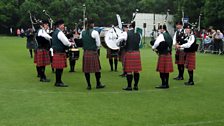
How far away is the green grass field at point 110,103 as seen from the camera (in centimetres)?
662

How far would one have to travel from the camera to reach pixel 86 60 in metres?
9.75

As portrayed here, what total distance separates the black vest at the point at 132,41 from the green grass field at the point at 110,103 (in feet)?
3.52

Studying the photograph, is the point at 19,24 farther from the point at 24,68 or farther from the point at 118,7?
the point at 24,68

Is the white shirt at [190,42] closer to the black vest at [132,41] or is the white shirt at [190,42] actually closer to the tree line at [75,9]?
the black vest at [132,41]

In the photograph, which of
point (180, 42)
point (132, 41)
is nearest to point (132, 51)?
point (132, 41)

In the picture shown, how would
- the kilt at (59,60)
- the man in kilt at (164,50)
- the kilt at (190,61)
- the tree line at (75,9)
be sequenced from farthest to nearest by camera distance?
the tree line at (75,9) → the kilt at (190,61) → the kilt at (59,60) → the man in kilt at (164,50)

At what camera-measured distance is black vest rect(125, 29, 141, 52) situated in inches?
371

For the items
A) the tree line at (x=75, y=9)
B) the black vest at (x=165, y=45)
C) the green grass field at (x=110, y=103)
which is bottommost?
the green grass field at (x=110, y=103)

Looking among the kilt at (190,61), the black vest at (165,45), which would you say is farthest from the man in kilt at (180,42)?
the black vest at (165,45)

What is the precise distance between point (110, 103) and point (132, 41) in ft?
6.49

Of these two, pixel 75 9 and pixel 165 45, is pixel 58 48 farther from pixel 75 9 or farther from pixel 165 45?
pixel 75 9

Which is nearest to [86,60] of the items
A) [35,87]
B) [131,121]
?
[35,87]

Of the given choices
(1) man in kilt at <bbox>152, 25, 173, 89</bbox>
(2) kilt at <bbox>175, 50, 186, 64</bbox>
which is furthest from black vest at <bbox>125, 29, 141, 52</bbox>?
(2) kilt at <bbox>175, 50, 186, 64</bbox>

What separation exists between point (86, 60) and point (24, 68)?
5.36m
